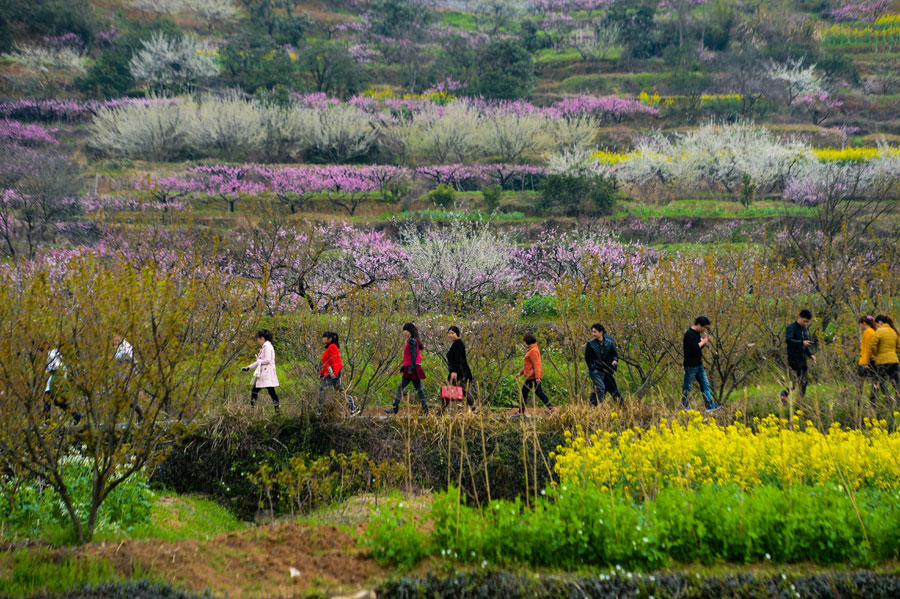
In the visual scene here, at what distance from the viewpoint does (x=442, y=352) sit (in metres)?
14.8

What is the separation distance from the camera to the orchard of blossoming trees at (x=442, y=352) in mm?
6512

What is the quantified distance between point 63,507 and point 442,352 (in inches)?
321

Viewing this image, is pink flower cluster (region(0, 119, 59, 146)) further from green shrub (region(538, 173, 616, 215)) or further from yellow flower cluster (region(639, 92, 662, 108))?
yellow flower cluster (region(639, 92, 662, 108))

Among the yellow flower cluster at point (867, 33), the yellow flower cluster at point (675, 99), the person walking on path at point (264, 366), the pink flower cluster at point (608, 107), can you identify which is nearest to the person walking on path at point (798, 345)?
the person walking on path at point (264, 366)

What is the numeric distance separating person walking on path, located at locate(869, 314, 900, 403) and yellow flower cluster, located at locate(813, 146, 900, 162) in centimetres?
3036

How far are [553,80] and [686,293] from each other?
2065 inches

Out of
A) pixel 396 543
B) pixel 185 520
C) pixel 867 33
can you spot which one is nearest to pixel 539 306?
pixel 185 520

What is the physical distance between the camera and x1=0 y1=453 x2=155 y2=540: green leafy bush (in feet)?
24.4

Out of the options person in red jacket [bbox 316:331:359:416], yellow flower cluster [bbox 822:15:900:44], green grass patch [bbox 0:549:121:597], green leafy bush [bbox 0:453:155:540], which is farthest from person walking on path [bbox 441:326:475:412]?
yellow flower cluster [bbox 822:15:900:44]

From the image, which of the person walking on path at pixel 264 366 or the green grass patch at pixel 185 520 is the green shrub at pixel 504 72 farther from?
the green grass patch at pixel 185 520

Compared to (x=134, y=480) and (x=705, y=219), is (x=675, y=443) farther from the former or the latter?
(x=705, y=219)

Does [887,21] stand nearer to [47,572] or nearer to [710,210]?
[710,210]

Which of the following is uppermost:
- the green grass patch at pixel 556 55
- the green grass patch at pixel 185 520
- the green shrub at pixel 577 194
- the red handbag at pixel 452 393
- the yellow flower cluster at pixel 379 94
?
the green grass patch at pixel 556 55

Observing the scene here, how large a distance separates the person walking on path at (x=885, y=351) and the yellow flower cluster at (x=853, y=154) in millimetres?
30363
